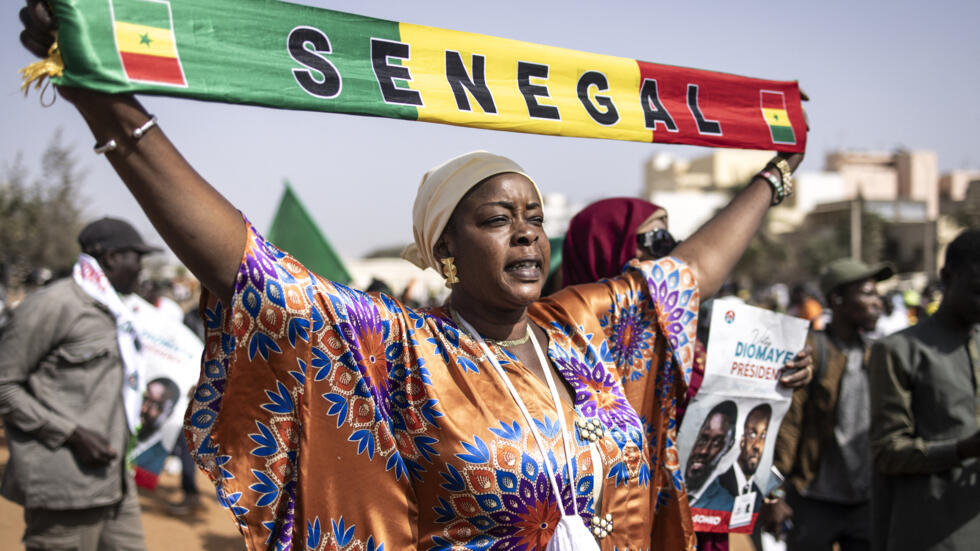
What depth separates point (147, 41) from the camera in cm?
167

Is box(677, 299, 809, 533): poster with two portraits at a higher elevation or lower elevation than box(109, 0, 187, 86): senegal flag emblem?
lower

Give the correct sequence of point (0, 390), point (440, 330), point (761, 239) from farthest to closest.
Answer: point (761, 239) → point (0, 390) → point (440, 330)

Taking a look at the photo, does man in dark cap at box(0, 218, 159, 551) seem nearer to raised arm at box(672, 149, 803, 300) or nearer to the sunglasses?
the sunglasses

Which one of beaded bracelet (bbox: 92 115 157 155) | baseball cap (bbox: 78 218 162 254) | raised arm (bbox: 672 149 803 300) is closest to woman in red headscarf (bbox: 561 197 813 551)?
raised arm (bbox: 672 149 803 300)

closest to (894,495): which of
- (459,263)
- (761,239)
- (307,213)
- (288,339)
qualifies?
(459,263)

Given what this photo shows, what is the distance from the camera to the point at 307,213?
6609 mm

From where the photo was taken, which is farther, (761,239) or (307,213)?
(761,239)

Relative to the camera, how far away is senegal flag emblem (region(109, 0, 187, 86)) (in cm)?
161

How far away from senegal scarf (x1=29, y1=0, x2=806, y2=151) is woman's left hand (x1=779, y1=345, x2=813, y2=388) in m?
0.88

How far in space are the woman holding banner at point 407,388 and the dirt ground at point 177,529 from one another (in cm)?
522

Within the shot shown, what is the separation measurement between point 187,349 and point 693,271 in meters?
3.77

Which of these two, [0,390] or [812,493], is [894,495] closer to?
[812,493]

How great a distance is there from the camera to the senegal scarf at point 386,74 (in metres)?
1.62

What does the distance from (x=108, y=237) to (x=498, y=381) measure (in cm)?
333
